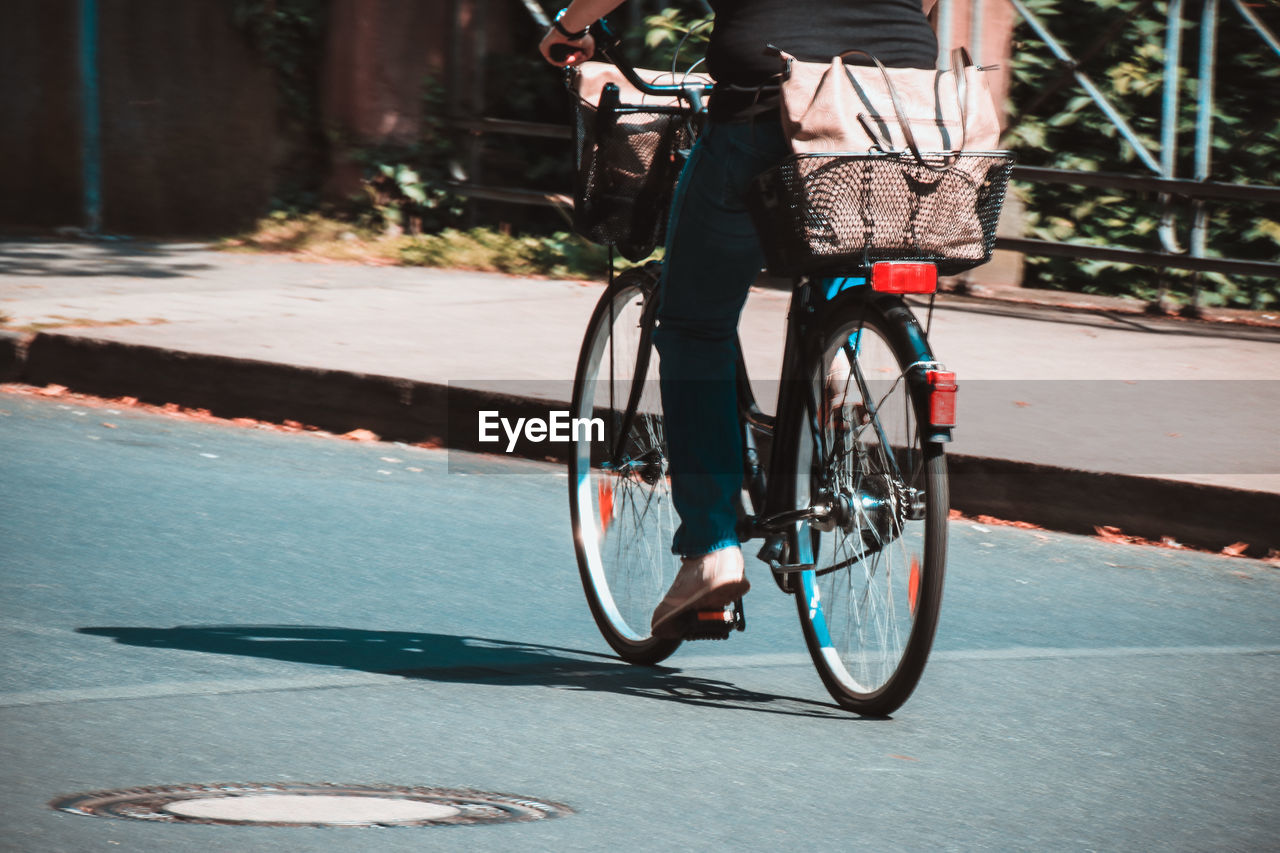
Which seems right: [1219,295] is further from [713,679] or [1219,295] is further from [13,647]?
[13,647]

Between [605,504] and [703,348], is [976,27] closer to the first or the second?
[605,504]

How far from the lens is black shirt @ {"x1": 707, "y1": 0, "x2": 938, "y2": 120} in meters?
3.85

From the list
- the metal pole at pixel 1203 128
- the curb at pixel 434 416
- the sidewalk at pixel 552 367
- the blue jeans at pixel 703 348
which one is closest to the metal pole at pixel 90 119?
the sidewalk at pixel 552 367

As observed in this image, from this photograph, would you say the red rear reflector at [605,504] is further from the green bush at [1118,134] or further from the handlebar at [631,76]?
the green bush at [1118,134]

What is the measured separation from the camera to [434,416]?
24.7ft

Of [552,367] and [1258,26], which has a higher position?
[1258,26]

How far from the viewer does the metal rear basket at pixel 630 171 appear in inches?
171

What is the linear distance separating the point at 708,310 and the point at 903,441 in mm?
567

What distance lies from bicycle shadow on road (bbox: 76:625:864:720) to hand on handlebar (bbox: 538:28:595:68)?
1.37 meters

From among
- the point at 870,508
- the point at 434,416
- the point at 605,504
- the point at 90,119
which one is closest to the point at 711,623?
the point at 870,508

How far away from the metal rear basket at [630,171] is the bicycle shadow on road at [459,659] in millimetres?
981

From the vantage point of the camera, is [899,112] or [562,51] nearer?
[899,112]

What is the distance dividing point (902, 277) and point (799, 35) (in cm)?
55

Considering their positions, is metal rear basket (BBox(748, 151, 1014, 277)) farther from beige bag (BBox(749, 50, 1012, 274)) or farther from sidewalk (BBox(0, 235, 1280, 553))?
sidewalk (BBox(0, 235, 1280, 553))
